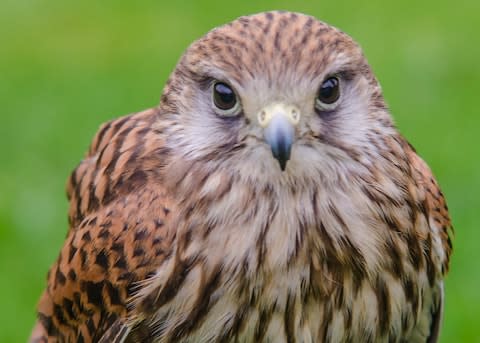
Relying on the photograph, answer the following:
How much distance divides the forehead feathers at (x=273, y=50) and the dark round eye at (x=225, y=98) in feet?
0.12

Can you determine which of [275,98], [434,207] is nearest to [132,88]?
[434,207]

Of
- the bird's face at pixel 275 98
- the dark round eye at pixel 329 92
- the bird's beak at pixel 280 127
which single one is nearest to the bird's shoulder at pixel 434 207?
the bird's face at pixel 275 98

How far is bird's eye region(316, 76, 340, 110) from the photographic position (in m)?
4.51

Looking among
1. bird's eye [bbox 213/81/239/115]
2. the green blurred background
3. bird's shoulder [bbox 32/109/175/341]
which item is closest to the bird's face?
bird's eye [bbox 213/81/239/115]

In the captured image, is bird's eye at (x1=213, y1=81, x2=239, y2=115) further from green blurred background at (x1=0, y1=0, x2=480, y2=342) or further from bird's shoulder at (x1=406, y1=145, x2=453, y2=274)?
green blurred background at (x1=0, y1=0, x2=480, y2=342)

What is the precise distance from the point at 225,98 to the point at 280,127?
1.14 feet

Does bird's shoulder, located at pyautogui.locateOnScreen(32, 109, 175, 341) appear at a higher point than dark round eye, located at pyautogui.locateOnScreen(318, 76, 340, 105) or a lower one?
lower

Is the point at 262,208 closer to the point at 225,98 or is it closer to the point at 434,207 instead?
the point at 225,98

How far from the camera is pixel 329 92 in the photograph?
4.54 m

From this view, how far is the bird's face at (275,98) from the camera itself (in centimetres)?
443

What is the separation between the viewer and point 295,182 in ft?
14.9

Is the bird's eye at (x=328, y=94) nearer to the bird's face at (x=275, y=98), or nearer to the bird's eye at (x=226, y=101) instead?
the bird's face at (x=275, y=98)

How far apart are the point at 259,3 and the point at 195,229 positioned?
6002 mm

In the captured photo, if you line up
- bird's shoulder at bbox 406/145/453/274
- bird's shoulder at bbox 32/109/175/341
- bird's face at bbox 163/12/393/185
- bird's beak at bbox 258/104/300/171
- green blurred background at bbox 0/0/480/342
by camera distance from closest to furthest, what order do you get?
bird's beak at bbox 258/104/300/171, bird's face at bbox 163/12/393/185, bird's shoulder at bbox 32/109/175/341, bird's shoulder at bbox 406/145/453/274, green blurred background at bbox 0/0/480/342
